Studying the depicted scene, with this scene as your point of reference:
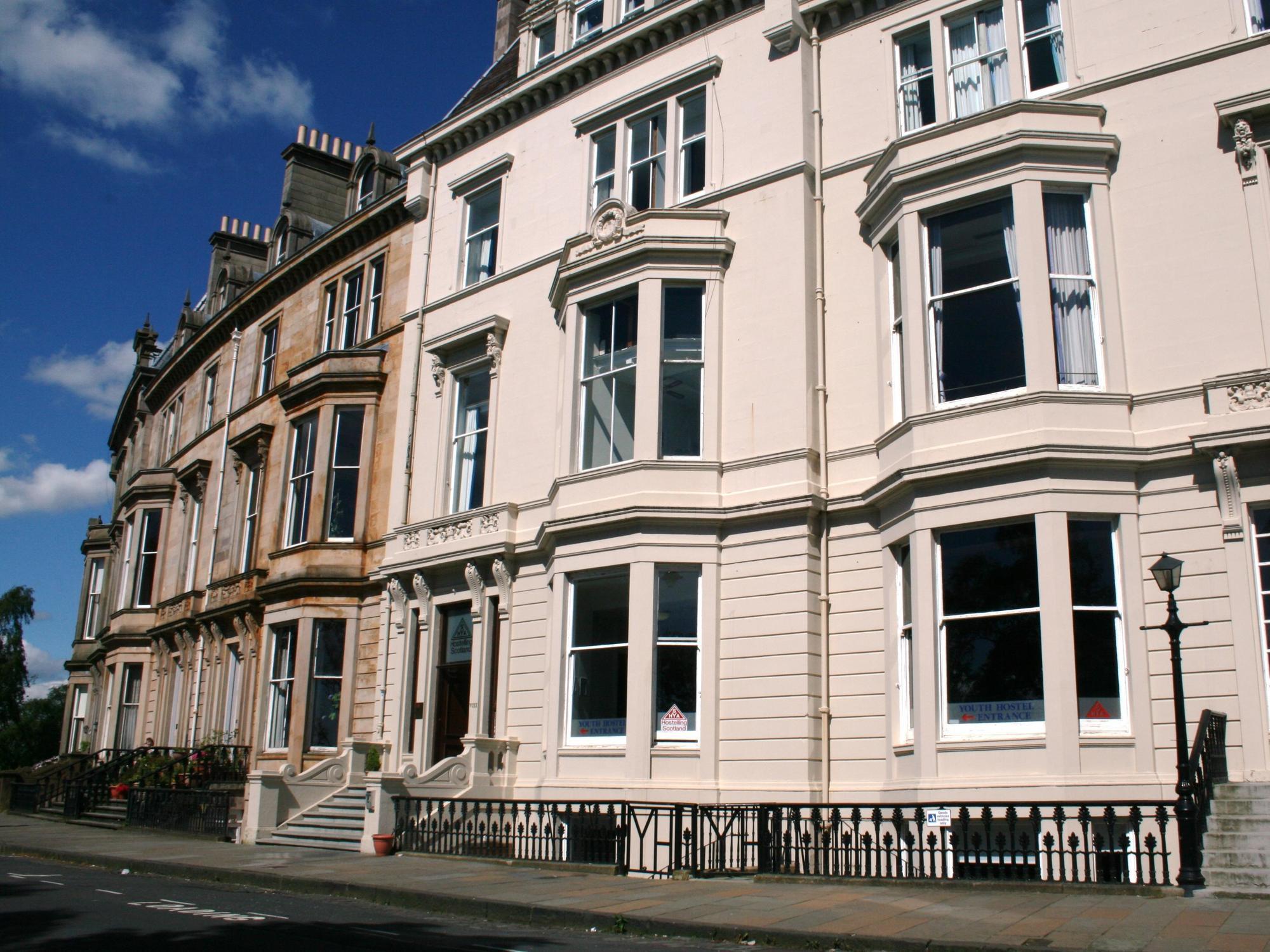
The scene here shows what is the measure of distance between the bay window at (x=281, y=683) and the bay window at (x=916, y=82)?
16.5 metres

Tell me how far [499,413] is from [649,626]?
6.48 metres

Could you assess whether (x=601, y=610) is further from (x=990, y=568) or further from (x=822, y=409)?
(x=990, y=568)

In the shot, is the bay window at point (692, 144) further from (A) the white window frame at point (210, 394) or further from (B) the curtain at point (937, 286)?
(A) the white window frame at point (210, 394)

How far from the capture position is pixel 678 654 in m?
16.9

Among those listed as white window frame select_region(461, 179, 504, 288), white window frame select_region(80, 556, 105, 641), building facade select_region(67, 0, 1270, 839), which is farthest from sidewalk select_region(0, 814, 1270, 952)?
white window frame select_region(80, 556, 105, 641)

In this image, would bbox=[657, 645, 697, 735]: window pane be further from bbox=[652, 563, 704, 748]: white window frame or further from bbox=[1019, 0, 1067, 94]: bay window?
bbox=[1019, 0, 1067, 94]: bay window

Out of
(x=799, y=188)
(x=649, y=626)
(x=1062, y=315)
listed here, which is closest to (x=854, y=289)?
(x=799, y=188)

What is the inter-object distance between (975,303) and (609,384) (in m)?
6.41

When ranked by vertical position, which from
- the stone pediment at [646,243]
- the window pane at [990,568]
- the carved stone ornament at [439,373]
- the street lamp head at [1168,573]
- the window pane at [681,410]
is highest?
the stone pediment at [646,243]

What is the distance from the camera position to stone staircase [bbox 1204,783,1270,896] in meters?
10.7

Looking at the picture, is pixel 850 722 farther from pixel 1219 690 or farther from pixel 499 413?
pixel 499 413

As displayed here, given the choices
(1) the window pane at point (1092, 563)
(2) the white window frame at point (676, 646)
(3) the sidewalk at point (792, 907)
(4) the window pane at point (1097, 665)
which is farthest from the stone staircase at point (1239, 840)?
(2) the white window frame at point (676, 646)

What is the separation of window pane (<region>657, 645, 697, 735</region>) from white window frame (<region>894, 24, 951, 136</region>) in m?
8.75

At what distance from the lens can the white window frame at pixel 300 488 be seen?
25.2 meters
